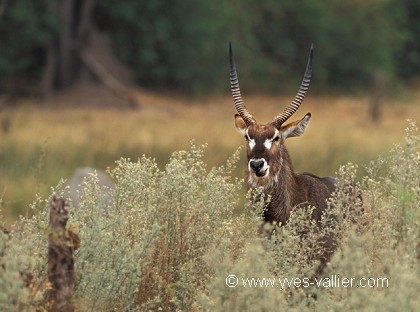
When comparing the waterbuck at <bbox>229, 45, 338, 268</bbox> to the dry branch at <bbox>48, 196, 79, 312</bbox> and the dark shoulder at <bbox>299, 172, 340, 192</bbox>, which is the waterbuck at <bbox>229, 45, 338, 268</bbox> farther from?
the dry branch at <bbox>48, 196, 79, 312</bbox>

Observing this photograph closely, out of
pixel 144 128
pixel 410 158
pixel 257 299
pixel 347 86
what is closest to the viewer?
pixel 257 299

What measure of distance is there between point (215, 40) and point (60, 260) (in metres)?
31.3

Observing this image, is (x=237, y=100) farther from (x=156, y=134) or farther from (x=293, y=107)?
(x=156, y=134)

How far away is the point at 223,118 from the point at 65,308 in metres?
24.1

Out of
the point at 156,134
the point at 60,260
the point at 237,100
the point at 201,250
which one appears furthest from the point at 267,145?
the point at 156,134

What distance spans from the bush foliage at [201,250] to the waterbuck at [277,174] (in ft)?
1.51

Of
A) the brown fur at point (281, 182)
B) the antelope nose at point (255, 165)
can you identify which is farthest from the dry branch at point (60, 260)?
the brown fur at point (281, 182)

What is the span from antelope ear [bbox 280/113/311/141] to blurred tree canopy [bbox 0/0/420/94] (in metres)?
23.1

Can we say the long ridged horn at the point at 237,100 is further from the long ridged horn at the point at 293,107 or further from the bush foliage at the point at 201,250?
the bush foliage at the point at 201,250

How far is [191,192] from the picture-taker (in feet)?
23.8

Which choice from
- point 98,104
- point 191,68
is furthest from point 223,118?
point 191,68

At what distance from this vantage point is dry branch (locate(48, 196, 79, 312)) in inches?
241

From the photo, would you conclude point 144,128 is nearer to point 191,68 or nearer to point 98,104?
point 98,104

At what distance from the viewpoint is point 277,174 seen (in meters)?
8.23
